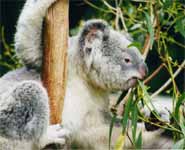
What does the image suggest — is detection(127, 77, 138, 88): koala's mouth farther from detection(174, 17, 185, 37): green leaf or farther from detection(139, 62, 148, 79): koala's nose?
detection(174, 17, 185, 37): green leaf

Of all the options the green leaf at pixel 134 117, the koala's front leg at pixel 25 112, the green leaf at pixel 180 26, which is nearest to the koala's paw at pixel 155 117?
the green leaf at pixel 134 117

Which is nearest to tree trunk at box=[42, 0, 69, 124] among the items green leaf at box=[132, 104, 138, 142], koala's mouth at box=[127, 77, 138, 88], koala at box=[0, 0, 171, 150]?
koala at box=[0, 0, 171, 150]

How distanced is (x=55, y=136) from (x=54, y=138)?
1 centimetres

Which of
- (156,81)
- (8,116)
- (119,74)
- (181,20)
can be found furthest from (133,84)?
(156,81)

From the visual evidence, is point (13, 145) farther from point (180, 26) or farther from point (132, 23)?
point (132, 23)

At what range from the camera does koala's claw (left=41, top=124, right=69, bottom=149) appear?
11.8 feet

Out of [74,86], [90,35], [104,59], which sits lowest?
[74,86]

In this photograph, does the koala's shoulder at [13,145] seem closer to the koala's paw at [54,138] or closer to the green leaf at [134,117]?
the koala's paw at [54,138]

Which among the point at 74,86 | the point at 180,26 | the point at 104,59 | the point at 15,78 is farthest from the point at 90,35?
the point at 180,26

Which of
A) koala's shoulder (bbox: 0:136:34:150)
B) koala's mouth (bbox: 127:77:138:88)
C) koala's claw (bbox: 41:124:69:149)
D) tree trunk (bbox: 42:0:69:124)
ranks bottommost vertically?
koala's shoulder (bbox: 0:136:34:150)

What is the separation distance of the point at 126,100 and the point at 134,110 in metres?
0.28

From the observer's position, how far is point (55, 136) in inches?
141

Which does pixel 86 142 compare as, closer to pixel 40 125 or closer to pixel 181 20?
pixel 40 125

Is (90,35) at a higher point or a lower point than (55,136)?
higher
